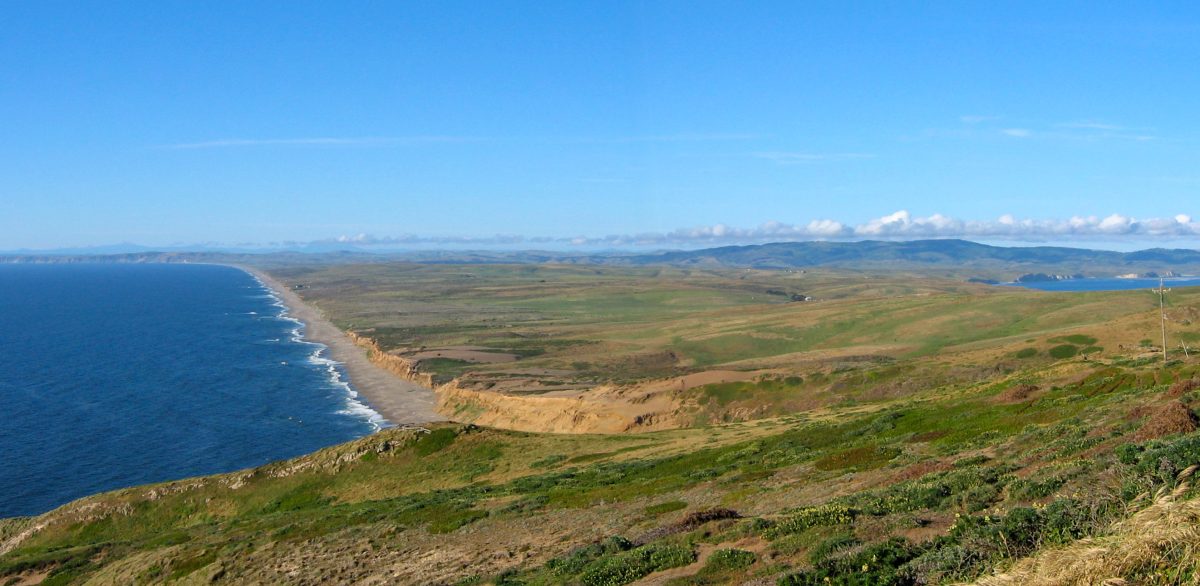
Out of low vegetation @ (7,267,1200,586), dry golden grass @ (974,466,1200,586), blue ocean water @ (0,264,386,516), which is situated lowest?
blue ocean water @ (0,264,386,516)

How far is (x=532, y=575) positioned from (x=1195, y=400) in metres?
23.0

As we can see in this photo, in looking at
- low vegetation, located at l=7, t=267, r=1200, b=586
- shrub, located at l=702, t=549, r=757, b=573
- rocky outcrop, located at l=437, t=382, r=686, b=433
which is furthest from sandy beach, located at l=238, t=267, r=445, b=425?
shrub, located at l=702, t=549, r=757, b=573

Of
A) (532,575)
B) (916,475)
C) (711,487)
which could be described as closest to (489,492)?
(711,487)

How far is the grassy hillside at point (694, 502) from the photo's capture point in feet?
52.1

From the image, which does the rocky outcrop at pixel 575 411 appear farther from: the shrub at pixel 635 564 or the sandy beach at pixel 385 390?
the shrub at pixel 635 564

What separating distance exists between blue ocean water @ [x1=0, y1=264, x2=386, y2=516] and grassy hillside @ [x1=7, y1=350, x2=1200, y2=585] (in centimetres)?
2156

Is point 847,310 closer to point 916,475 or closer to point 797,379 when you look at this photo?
point 797,379

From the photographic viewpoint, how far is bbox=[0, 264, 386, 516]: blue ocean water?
68875 millimetres

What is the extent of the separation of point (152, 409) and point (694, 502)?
83.0 m

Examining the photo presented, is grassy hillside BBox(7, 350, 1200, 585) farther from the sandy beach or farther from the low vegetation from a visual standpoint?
the sandy beach

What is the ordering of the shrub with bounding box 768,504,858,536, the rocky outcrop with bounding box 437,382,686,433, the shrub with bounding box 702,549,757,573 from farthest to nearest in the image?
1. the rocky outcrop with bounding box 437,382,686,433
2. the shrub with bounding box 768,504,858,536
3. the shrub with bounding box 702,549,757,573

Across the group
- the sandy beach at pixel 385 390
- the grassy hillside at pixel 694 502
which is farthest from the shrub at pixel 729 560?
the sandy beach at pixel 385 390

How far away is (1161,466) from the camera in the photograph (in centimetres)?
1563

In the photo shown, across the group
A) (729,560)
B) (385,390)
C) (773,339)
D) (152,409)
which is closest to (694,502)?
(729,560)
